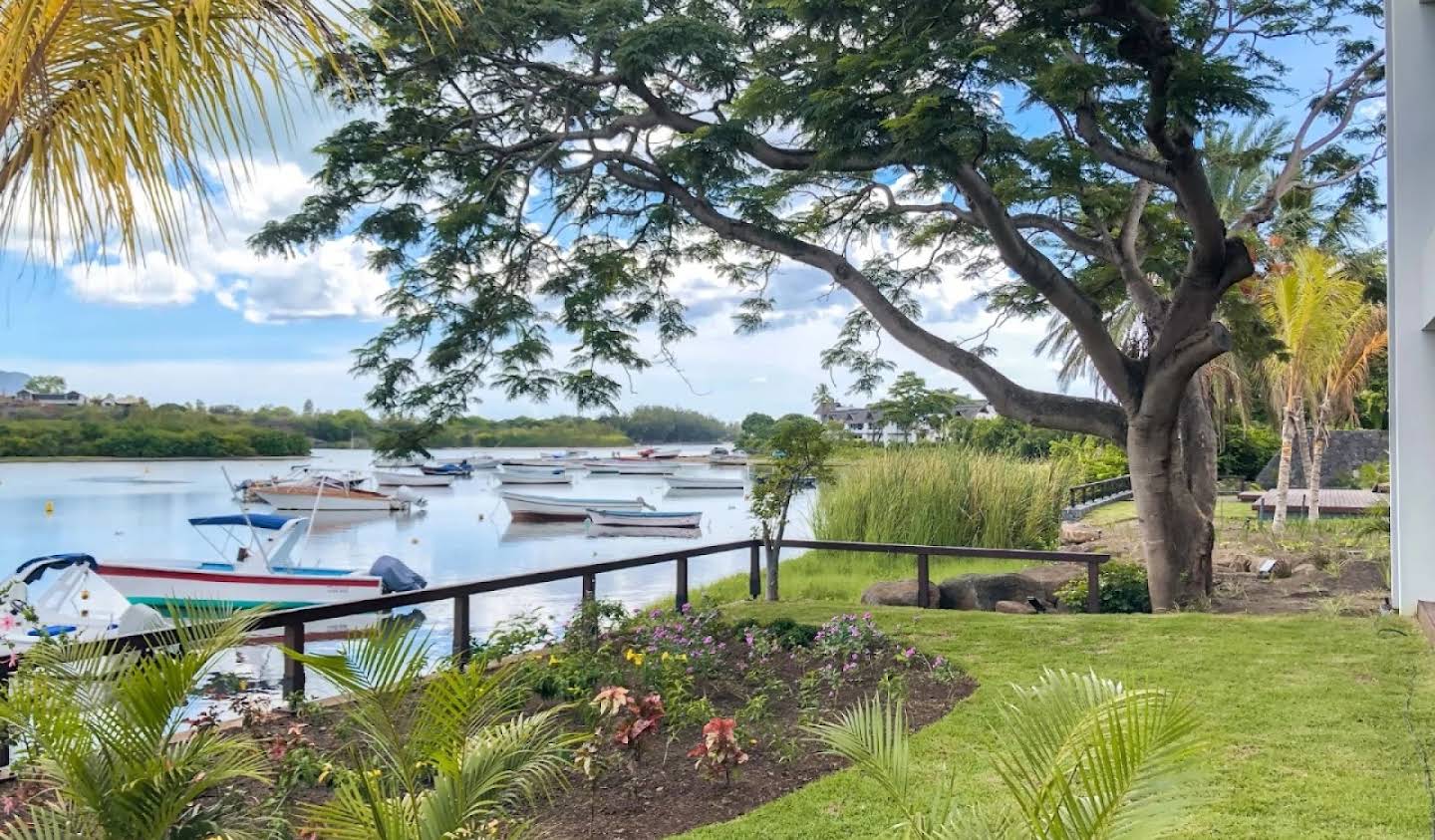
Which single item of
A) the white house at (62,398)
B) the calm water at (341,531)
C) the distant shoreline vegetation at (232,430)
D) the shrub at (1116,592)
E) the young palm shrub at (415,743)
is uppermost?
the white house at (62,398)

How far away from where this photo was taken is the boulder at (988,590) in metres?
10.0

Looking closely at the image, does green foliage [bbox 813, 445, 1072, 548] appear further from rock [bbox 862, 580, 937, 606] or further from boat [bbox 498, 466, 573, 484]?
boat [bbox 498, 466, 573, 484]

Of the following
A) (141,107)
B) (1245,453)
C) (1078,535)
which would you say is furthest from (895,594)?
(1245,453)

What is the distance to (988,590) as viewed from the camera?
1045 centimetres

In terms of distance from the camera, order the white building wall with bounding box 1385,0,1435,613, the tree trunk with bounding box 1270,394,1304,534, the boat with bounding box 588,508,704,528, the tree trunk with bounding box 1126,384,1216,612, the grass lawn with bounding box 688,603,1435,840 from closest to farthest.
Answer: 1. the grass lawn with bounding box 688,603,1435,840
2. the white building wall with bounding box 1385,0,1435,613
3. the tree trunk with bounding box 1126,384,1216,612
4. the tree trunk with bounding box 1270,394,1304,534
5. the boat with bounding box 588,508,704,528

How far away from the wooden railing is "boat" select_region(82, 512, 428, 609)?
1173 cm

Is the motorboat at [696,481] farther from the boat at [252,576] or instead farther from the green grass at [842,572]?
the boat at [252,576]

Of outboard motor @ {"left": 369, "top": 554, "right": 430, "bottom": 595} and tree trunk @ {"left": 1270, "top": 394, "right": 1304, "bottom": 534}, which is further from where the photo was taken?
tree trunk @ {"left": 1270, "top": 394, "right": 1304, "bottom": 534}

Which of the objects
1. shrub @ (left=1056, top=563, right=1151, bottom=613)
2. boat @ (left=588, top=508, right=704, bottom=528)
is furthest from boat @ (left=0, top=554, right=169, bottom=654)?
boat @ (left=588, top=508, right=704, bottom=528)

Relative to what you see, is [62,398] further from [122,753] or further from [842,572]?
[122,753]

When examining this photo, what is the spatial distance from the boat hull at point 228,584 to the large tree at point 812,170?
5219 mm

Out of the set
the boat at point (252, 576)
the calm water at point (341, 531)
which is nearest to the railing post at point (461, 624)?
the calm water at point (341, 531)

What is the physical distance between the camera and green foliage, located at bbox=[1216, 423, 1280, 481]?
83.3 feet

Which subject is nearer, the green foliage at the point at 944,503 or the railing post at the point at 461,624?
the railing post at the point at 461,624
